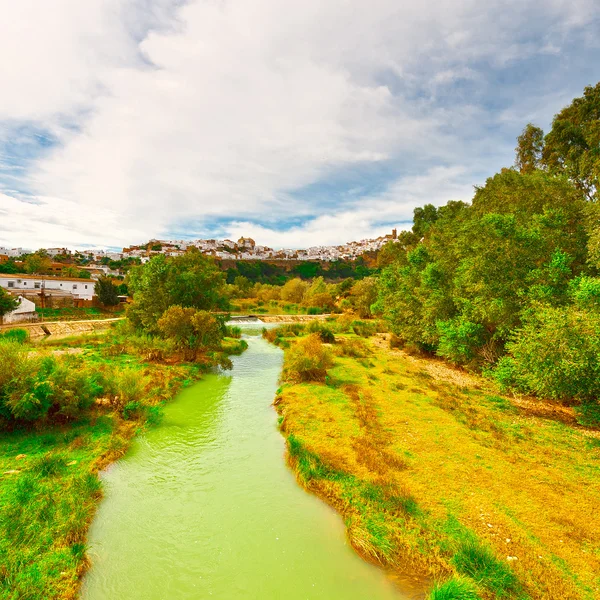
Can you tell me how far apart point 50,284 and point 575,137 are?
7182cm

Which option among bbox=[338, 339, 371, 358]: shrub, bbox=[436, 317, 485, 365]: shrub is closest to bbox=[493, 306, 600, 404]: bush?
bbox=[436, 317, 485, 365]: shrub

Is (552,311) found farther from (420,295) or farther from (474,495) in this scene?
(420,295)

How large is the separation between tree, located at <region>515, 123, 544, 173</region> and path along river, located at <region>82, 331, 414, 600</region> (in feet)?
94.8

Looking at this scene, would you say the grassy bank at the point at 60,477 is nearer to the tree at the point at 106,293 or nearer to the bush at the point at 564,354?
the bush at the point at 564,354

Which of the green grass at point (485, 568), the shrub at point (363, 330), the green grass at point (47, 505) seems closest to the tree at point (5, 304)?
the green grass at point (47, 505)

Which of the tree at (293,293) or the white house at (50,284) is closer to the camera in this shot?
the white house at (50,284)

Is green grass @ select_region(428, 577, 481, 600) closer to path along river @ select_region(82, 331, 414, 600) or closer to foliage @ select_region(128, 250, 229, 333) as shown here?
path along river @ select_region(82, 331, 414, 600)

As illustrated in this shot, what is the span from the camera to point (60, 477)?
26.6 ft

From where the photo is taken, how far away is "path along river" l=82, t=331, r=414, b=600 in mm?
5594

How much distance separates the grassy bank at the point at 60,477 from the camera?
5.43m

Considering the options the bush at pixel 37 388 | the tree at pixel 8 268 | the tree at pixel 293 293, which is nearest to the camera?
the bush at pixel 37 388

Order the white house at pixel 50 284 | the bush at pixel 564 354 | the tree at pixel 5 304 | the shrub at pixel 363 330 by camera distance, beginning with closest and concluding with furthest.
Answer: the bush at pixel 564 354, the tree at pixel 5 304, the shrub at pixel 363 330, the white house at pixel 50 284

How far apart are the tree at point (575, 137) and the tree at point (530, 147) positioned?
3406 mm

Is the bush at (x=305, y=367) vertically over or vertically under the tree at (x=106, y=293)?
under
